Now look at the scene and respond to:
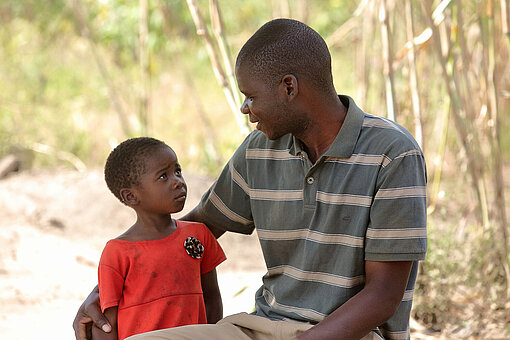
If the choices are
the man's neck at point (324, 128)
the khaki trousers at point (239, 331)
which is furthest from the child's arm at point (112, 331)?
the man's neck at point (324, 128)

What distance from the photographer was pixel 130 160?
1.66 meters

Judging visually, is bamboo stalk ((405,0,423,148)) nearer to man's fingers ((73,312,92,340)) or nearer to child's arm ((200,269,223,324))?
child's arm ((200,269,223,324))

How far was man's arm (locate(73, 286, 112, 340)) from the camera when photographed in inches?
63.1

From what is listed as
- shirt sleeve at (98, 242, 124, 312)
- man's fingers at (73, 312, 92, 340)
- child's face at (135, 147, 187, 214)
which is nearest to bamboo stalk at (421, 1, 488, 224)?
child's face at (135, 147, 187, 214)

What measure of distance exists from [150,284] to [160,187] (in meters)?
0.23

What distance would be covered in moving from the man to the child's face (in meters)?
0.20

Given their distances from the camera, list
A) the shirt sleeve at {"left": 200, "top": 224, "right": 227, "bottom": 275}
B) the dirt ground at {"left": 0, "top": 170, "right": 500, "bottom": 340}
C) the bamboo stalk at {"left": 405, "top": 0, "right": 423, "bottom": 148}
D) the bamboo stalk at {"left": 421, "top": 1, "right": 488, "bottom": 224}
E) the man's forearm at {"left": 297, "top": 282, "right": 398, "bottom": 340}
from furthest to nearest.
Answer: the dirt ground at {"left": 0, "top": 170, "right": 500, "bottom": 340}
the bamboo stalk at {"left": 405, "top": 0, "right": 423, "bottom": 148}
the bamboo stalk at {"left": 421, "top": 1, "right": 488, "bottom": 224}
the shirt sleeve at {"left": 200, "top": 224, "right": 227, "bottom": 275}
the man's forearm at {"left": 297, "top": 282, "right": 398, "bottom": 340}

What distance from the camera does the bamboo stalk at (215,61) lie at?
6.72 ft

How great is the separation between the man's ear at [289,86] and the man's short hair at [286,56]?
0.03 feet

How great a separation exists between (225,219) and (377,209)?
1.59 ft

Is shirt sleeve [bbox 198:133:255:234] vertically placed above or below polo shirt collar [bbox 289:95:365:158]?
below

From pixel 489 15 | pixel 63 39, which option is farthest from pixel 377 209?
pixel 63 39

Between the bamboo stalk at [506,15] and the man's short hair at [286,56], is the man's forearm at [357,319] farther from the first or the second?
the bamboo stalk at [506,15]

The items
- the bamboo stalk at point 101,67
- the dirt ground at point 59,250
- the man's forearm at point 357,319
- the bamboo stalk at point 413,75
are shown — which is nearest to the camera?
the man's forearm at point 357,319
